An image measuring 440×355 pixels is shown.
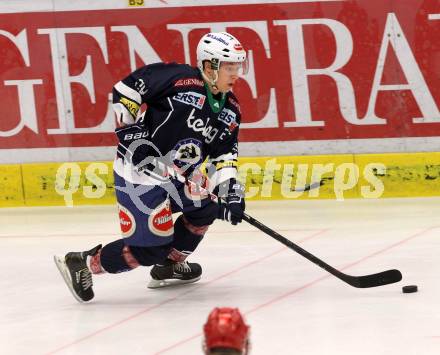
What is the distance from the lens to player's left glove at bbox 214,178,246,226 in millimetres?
4859

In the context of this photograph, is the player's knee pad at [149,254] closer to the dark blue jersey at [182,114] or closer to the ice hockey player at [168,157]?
the ice hockey player at [168,157]

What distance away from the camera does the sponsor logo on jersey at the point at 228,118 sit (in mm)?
5020

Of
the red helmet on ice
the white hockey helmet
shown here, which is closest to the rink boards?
the white hockey helmet

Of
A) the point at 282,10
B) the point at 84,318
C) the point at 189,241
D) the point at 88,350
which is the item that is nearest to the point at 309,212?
the point at 282,10

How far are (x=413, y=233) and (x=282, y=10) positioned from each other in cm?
199

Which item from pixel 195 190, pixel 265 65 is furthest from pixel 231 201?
pixel 265 65

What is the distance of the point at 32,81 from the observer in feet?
25.8

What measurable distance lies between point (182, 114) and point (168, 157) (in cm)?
19

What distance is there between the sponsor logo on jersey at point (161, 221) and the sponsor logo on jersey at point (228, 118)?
454mm

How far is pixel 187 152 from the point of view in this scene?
4988 mm

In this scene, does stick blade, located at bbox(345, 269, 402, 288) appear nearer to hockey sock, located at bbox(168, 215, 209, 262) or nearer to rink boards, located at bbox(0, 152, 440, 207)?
hockey sock, located at bbox(168, 215, 209, 262)

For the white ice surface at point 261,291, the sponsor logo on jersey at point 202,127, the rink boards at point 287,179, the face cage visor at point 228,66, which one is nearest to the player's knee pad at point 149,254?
the white ice surface at point 261,291

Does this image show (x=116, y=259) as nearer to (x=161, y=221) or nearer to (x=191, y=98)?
(x=161, y=221)

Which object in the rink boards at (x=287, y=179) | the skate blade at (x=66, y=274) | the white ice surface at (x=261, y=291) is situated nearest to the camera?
the white ice surface at (x=261, y=291)
